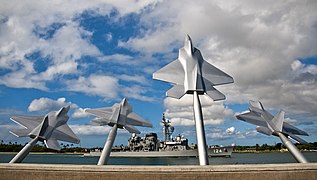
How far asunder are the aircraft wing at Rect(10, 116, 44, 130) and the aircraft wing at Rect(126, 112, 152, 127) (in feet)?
25.1

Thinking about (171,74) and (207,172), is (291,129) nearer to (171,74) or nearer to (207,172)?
(171,74)

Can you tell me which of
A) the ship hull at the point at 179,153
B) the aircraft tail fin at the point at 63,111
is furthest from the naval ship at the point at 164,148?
the aircraft tail fin at the point at 63,111

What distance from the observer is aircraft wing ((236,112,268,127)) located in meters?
24.5

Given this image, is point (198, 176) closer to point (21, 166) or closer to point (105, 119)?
point (21, 166)

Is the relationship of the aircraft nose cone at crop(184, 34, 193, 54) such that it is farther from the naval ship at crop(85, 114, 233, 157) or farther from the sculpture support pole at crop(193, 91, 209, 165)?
the naval ship at crop(85, 114, 233, 157)

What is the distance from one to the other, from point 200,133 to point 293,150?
7001 mm

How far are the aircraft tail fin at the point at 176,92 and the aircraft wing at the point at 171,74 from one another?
37 centimetres

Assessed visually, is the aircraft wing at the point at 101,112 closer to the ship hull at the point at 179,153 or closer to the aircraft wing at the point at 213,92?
the aircraft wing at the point at 213,92

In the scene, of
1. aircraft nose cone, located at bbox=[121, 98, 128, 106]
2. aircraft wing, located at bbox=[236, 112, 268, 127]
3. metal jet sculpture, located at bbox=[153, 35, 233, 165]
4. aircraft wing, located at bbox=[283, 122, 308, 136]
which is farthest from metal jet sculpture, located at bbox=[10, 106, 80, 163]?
aircraft wing, located at bbox=[283, 122, 308, 136]

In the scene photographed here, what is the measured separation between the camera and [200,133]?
1995cm

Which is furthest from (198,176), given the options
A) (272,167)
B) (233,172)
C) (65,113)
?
(65,113)

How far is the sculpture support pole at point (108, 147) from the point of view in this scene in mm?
22375

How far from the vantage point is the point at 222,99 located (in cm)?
2206

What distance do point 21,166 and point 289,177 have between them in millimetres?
13106
